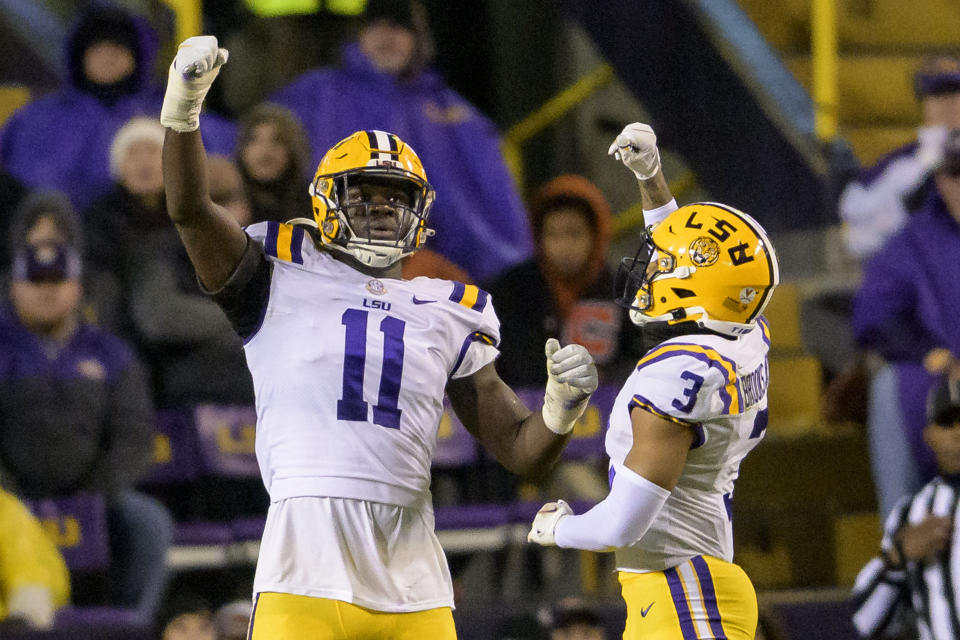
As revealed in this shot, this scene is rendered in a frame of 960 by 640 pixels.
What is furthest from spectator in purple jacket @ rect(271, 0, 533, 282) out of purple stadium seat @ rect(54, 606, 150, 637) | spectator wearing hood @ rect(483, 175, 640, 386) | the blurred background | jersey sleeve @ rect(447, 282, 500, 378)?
jersey sleeve @ rect(447, 282, 500, 378)

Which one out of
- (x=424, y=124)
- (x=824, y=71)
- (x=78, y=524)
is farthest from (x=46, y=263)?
(x=824, y=71)

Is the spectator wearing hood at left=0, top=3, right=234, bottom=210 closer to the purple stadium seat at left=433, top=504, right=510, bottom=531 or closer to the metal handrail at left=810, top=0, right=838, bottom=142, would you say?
the purple stadium seat at left=433, top=504, right=510, bottom=531

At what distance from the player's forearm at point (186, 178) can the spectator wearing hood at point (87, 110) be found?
280cm

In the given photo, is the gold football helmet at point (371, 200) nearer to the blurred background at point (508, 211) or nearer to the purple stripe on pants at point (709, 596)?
the purple stripe on pants at point (709, 596)

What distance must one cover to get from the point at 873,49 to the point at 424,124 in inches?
127

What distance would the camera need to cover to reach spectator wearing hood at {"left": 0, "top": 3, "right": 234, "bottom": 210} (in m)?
6.16

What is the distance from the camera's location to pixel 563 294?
20.6ft

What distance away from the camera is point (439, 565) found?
11.6 feet

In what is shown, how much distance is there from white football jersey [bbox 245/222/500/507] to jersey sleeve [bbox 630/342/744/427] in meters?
0.45

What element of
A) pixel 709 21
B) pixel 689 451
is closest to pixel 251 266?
pixel 689 451

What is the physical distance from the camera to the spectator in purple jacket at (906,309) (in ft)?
20.3

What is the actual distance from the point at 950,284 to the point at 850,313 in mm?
891

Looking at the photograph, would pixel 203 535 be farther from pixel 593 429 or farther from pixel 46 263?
pixel 593 429

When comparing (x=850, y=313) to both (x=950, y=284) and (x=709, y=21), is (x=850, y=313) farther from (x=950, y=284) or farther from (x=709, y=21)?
(x=709, y=21)
